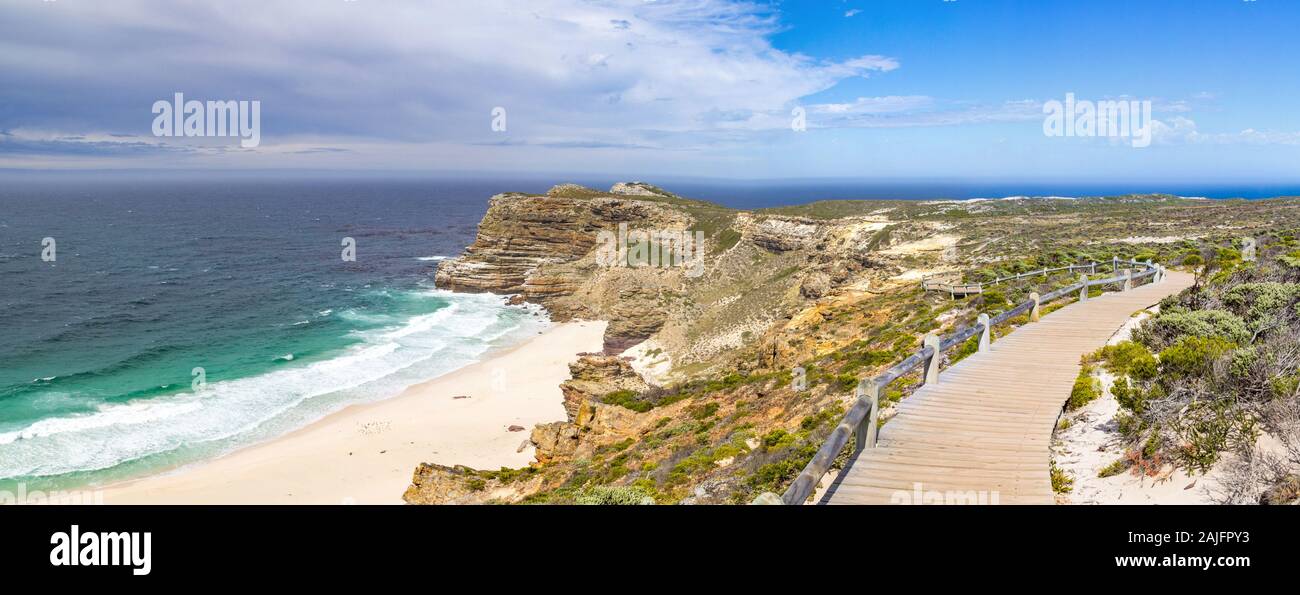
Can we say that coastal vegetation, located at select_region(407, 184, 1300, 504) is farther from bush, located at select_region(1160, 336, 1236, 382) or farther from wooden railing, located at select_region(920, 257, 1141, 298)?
wooden railing, located at select_region(920, 257, 1141, 298)

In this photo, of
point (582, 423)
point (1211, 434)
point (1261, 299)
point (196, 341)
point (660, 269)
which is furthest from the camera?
point (660, 269)

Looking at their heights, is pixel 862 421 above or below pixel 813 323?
above

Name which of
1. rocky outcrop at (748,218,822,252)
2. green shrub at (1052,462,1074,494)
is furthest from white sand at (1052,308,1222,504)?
rocky outcrop at (748,218,822,252)

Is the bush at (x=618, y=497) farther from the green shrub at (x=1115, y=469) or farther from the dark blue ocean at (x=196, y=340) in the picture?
the dark blue ocean at (x=196, y=340)

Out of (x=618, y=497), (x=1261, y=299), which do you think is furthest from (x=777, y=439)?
(x=1261, y=299)

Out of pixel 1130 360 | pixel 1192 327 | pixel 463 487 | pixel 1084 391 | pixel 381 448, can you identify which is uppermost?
pixel 1192 327

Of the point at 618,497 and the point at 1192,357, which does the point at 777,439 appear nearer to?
the point at 618,497
